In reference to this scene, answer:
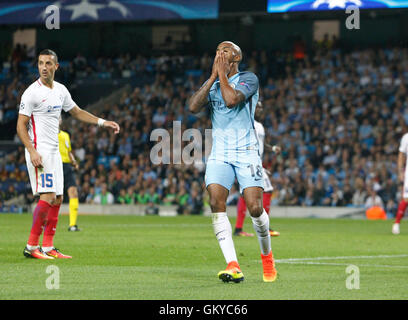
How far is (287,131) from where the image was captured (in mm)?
29266

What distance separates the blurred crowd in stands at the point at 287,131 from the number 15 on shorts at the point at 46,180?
14.1m

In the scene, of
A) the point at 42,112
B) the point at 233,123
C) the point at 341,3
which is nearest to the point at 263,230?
the point at 233,123

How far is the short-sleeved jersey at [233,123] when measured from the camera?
27.3ft

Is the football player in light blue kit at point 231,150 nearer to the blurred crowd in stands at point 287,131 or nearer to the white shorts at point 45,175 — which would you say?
the white shorts at point 45,175

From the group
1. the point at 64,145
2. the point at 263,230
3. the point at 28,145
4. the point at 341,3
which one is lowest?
the point at 263,230

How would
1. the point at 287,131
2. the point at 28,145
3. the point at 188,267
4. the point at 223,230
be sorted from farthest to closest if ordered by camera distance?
the point at 287,131
the point at 28,145
the point at 188,267
the point at 223,230

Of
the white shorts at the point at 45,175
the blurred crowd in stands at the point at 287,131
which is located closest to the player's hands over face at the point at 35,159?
the white shorts at the point at 45,175

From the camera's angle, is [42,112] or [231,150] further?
[42,112]

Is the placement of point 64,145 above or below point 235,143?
below

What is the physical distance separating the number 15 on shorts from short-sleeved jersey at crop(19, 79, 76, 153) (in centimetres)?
31

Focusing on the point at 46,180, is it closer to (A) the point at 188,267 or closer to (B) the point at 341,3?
Result: (A) the point at 188,267

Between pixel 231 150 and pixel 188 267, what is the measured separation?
1.85m

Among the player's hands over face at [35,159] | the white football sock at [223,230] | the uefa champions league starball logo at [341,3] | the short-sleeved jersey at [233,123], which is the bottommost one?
the white football sock at [223,230]
